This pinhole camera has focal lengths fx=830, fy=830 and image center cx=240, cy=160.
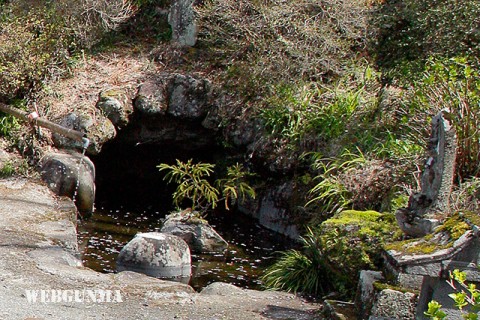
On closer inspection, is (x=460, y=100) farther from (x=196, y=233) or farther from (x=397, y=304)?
(x=397, y=304)

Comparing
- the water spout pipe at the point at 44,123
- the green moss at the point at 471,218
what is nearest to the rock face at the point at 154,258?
the water spout pipe at the point at 44,123

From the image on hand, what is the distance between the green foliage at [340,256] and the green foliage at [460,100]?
1.54 metres

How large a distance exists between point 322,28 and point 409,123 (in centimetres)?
298

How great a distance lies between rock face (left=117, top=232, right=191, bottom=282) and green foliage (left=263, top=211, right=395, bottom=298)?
3.38ft

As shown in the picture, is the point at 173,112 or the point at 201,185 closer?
the point at 201,185

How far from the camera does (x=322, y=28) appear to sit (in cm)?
1316

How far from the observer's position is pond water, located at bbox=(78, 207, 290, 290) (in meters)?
9.41

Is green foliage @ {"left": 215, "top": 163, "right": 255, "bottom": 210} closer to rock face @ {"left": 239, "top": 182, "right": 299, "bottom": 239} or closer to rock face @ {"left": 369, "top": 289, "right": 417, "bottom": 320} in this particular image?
rock face @ {"left": 239, "top": 182, "right": 299, "bottom": 239}

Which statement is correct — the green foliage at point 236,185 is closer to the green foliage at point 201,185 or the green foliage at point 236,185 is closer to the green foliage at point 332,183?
the green foliage at point 201,185

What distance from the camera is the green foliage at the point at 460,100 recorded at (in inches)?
373

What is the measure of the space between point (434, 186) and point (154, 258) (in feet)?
11.0

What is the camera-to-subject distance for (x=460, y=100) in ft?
32.3

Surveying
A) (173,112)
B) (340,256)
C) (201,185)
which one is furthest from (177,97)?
(340,256)

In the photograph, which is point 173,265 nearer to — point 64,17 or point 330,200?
point 330,200
